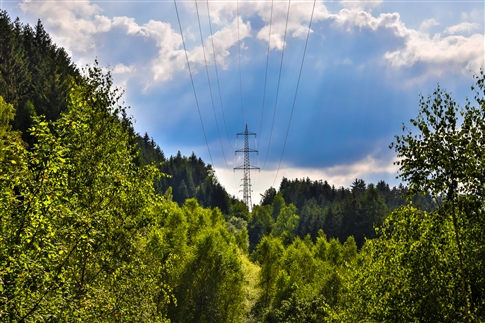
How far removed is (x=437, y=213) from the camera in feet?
39.9

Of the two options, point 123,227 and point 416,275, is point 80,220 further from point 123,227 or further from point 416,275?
point 416,275

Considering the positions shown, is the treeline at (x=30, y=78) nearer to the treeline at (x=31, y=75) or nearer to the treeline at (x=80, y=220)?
the treeline at (x=31, y=75)

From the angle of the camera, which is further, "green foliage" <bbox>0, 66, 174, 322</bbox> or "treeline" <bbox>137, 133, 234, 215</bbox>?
"treeline" <bbox>137, 133, 234, 215</bbox>

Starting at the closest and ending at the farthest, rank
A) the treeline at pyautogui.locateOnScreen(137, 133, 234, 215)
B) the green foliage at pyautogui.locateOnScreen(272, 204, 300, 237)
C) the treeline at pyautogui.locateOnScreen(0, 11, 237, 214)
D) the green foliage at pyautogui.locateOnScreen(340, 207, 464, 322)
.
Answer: the green foliage at pyautogui.locateOnScreen(340, 207, 464, 322) → the treeline at pyautogui.locateOnScreen(0, 11, 237, 214) → the green foliage at pyautogui.locateOnScreen(272, 204, 300, 237) → the treeline at pyautogui.locateOnScreen(137, 133, 234, 215)

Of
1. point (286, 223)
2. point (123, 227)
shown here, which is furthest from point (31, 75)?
point (286, 223)

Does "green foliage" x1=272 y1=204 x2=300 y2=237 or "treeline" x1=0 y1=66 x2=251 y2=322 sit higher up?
"green foliage" x1=272 y1=204 x2=300 y2=237

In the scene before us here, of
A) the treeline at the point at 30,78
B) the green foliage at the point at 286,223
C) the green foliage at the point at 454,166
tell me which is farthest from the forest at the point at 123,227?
the green foliage at the point at 286,223

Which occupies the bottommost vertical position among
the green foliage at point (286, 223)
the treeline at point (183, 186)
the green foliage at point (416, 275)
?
the green foliage at point (416, 275)

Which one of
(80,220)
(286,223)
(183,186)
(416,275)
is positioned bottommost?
(416,275)

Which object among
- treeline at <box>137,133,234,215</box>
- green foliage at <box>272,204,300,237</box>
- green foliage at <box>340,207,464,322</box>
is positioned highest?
treeline at <box>137,133,234,215</box>

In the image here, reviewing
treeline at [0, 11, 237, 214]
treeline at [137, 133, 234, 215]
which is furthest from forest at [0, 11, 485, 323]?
treeline at [137, 133, 234, 215]

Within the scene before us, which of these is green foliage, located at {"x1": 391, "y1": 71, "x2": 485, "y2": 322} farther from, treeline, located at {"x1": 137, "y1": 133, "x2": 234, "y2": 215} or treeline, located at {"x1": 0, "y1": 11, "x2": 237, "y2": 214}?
treeline, located at {"x1": 137, "y1": 133, "x2": 234, "y2": 215}

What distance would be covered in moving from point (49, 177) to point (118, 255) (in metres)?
7.14

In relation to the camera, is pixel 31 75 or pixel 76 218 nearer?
pixel 76 218
